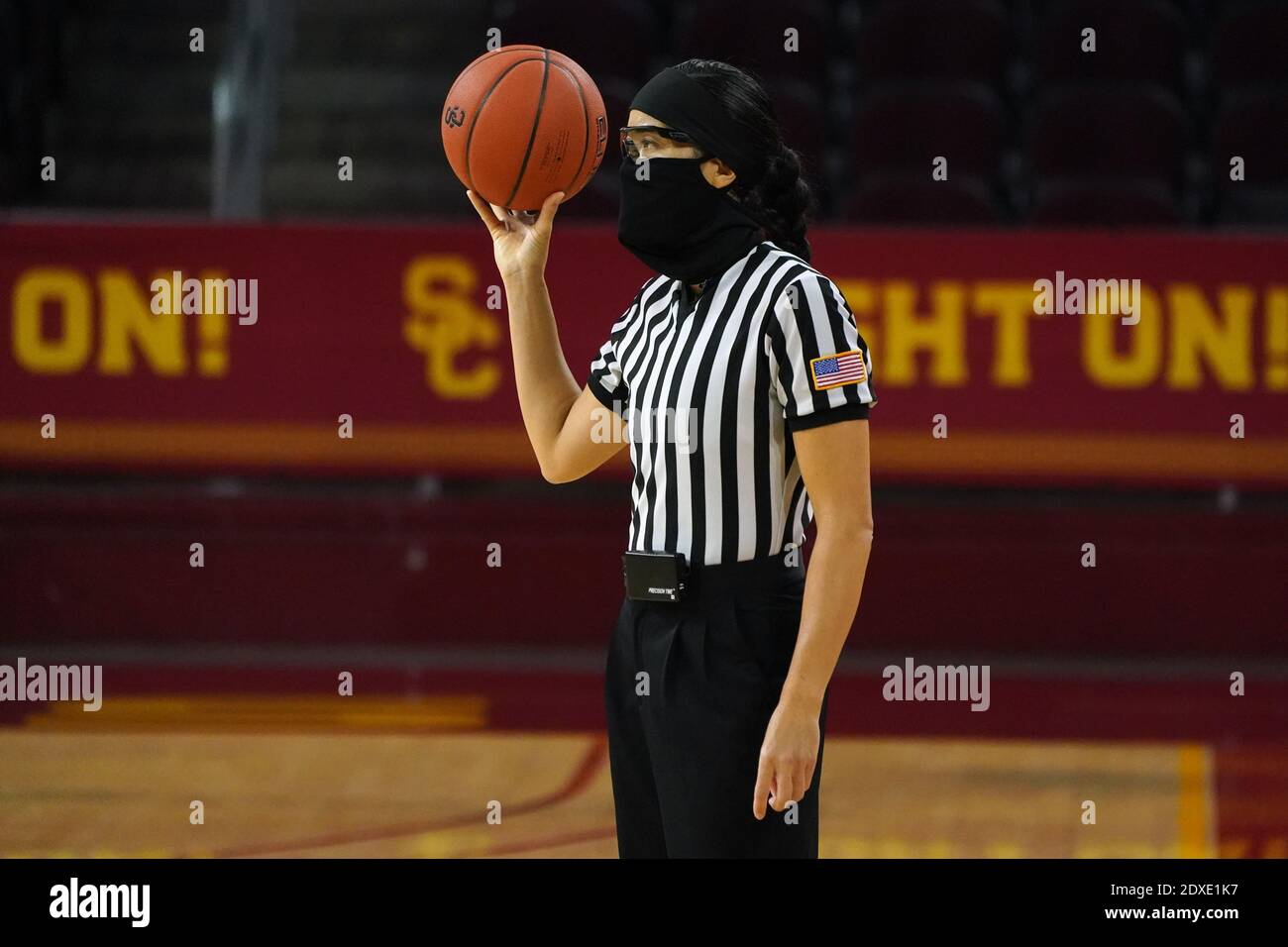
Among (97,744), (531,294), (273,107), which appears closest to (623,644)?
(531,294)

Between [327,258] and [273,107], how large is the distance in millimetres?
1577

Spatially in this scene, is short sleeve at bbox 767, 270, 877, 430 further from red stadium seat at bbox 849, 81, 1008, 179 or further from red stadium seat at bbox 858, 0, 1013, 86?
red stadium seat at bbox 858, 0, 1013, 86

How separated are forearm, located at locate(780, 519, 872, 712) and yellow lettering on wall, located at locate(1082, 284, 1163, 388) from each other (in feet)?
16.1

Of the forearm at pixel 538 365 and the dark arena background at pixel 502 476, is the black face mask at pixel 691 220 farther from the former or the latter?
the dark arena background at pixel 502 476

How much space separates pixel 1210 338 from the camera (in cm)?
709

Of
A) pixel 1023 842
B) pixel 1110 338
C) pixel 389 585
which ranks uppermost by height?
pixel 1110 338

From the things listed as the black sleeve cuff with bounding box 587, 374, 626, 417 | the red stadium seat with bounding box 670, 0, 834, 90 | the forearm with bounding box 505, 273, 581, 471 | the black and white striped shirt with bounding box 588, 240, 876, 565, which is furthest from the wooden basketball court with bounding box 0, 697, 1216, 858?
the red stadium seat with bounding box 670, 0, 834, 90

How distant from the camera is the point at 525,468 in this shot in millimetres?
7211

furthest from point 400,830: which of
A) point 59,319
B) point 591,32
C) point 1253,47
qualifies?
point 1253,47

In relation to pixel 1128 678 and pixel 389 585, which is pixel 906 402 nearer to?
Result: pixel 1128 678

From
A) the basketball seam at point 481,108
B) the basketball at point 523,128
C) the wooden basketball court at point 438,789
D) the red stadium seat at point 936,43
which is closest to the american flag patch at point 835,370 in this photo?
the basketball at point 523,128

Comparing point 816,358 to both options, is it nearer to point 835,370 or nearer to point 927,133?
point 835,370

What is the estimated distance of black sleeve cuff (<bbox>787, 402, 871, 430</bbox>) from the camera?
2455 mm

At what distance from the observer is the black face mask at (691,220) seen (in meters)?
2.62
